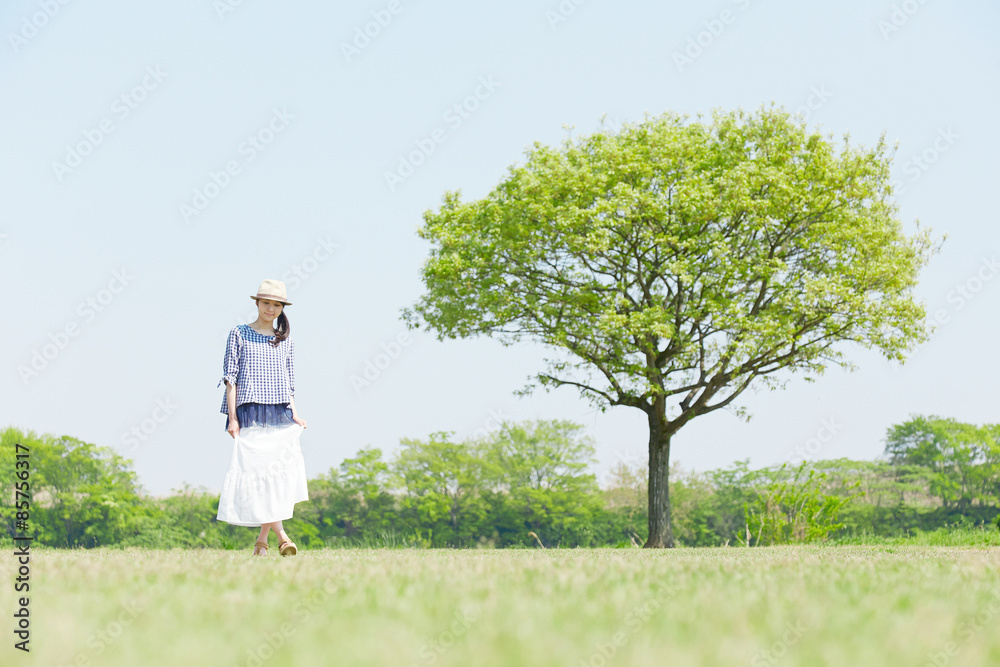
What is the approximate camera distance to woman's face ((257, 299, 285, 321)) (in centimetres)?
910

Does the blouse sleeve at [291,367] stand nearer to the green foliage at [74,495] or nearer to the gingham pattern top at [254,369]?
the gingham pattern top at [254,369]

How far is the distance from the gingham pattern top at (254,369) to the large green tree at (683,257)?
8.89 meters

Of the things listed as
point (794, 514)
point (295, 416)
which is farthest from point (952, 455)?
point (295, 416)

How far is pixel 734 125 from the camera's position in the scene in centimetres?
1909

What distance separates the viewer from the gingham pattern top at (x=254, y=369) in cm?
896

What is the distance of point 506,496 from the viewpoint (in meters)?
30.1

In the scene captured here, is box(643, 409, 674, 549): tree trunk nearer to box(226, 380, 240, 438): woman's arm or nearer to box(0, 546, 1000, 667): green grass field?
box(226, 380, 240, 438): woman's arm

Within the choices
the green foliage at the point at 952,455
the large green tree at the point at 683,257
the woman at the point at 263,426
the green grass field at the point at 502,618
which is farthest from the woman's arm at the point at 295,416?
the green foliage at the point at 952,455

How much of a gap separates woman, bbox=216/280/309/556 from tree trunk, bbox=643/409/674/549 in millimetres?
11580

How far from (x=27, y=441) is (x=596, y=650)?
30.0 m

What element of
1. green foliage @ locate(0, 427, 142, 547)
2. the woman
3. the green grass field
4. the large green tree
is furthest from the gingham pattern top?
green foliage @ locate(0, 427, 142, 547)

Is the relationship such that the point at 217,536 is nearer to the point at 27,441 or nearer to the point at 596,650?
the point at 27,441

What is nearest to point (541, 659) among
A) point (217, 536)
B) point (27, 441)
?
point (217, 536)

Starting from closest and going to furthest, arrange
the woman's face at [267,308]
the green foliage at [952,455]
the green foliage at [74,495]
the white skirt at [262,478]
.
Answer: the white skirt at [262,478]
the woman's face at [267,308]
the green foliage at [74,495]
the green foliage at [952,455]
